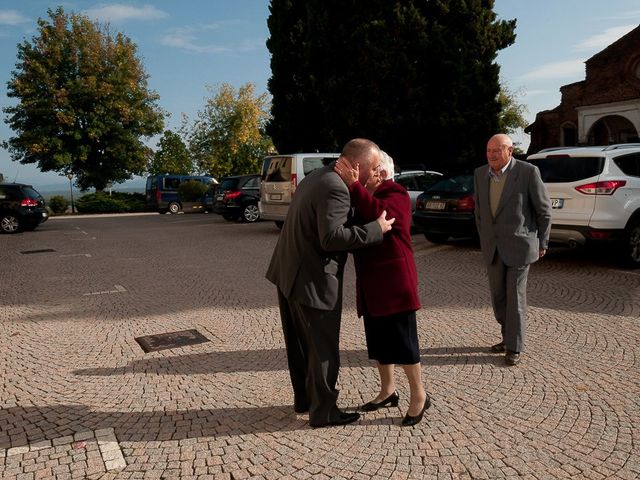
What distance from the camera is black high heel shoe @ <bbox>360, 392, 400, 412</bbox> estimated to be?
142 inches

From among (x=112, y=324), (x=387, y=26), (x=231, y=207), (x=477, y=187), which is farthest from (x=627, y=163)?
(x=387, y=26)

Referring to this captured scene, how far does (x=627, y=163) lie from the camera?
8.27 m

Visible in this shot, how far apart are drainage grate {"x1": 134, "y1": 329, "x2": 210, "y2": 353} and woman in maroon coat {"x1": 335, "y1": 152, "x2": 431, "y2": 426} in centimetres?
240

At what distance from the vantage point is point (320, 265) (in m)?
3.21

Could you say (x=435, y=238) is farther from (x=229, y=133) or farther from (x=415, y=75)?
(x=229, y=133)

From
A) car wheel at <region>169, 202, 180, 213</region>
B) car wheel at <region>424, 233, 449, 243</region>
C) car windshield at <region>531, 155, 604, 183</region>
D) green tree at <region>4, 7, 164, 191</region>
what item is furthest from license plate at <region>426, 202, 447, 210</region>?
green tree at <region>4, 7, 164, 191</region>

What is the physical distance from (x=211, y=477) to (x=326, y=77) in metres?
22.0

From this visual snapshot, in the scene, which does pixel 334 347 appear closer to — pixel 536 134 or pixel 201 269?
→ pixel 201 269

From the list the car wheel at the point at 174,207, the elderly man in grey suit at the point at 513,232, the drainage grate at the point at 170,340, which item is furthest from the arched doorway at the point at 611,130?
the drainage grate at the point at 170,340

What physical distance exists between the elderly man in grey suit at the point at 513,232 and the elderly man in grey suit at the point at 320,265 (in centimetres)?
173

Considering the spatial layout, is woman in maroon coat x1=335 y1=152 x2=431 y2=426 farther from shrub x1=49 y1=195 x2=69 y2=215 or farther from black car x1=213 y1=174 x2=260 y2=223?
shrub x1=49 y1=195 x2=69 y2=215

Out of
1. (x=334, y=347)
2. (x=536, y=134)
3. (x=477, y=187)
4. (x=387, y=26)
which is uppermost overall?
(x=387, y=26)

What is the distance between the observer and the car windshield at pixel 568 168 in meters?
8.05

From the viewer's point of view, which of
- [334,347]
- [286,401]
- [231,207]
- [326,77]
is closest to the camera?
[334,347]
